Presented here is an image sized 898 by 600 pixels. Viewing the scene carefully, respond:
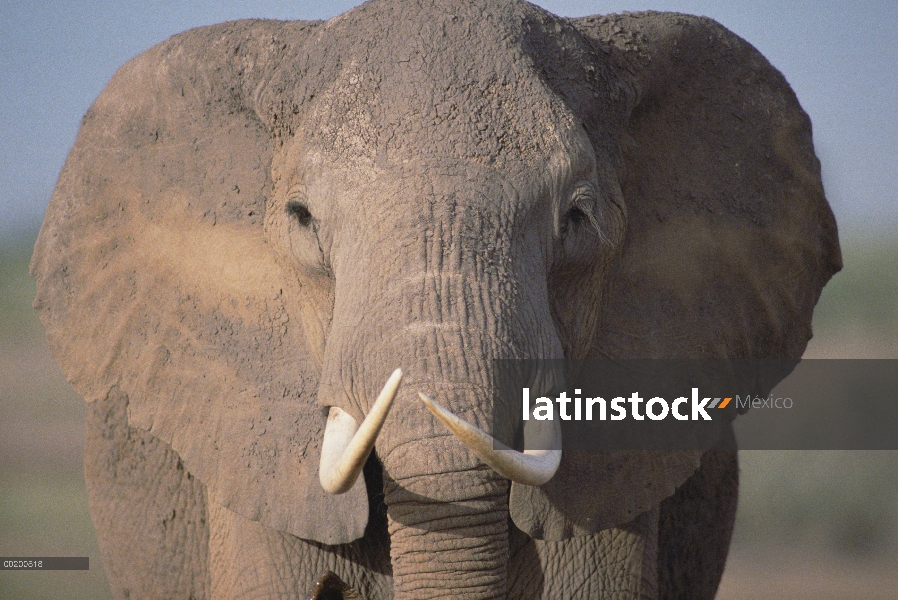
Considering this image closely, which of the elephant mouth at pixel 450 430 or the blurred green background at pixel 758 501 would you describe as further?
the blurred green background at pixel 758 501

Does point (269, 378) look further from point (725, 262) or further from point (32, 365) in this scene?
point (32, 365)

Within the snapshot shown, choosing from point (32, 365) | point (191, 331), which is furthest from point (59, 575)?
point (32, 365)

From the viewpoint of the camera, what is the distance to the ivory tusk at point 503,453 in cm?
239

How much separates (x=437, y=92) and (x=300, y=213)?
1.43 feet

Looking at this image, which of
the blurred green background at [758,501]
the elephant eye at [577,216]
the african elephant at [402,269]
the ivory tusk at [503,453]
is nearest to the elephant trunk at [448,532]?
the african elephant at [402,269]

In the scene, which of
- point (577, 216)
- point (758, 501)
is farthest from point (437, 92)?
point (758, 501)

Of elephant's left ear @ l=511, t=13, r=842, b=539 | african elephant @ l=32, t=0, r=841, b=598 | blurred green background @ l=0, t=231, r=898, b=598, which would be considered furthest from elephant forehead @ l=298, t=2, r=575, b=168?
blurred green background @ l=0, t=231, r=898, b=598

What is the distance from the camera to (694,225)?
3.58m

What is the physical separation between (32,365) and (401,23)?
35.4 feet

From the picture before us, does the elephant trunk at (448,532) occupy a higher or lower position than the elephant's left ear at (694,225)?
lower

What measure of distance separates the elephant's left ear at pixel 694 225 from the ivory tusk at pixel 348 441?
600 mm

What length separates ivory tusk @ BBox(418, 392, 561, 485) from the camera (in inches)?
94.0

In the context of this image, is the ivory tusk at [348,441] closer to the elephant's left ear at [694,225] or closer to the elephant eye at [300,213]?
the elephant eye at [300,213]

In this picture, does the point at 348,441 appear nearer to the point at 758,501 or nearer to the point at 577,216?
the point at 577,216
